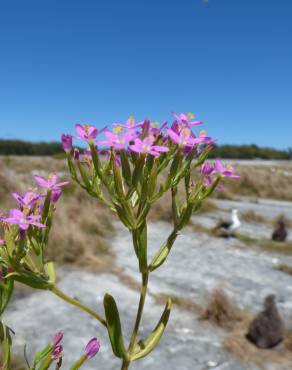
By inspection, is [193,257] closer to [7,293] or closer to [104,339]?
[104,339]

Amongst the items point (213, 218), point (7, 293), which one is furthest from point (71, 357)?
point (213, 218)

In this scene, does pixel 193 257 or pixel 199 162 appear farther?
pixel 193 257

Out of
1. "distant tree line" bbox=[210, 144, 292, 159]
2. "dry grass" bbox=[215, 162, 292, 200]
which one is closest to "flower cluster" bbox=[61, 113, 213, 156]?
"dry grass" bbox=[215, 162, 292, 200]

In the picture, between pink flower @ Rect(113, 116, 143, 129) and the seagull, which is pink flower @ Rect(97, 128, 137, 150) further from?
the seagull

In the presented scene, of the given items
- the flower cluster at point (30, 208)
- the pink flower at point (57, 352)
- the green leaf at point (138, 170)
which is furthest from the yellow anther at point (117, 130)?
the pink flower at point (57, 352)

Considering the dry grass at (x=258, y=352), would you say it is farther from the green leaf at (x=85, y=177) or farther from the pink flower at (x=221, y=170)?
the green leaf at (x=85, y=177)

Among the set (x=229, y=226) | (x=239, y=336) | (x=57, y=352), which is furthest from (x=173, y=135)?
(x=229, y=226)
